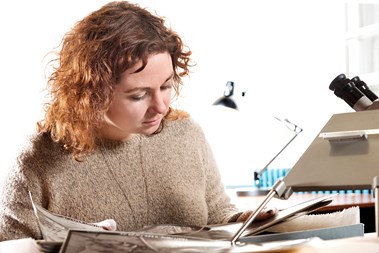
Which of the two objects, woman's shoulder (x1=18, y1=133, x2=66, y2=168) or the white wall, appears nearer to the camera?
woman's shoulder (x1=18, y1=133, x2=66, y2=168)

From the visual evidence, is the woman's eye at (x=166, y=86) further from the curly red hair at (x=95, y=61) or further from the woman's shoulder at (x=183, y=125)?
the woman's shoulder at (x=183, y=125)

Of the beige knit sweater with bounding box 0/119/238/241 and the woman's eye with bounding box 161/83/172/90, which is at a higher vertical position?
the woman's eye with bounding box 161/83/172/90

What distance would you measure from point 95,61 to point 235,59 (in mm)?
2819

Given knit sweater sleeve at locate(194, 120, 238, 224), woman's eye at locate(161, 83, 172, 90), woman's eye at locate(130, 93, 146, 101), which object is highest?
woman's eye at locate(161, 83, 172, 90)

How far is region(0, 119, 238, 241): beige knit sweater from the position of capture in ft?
4.70

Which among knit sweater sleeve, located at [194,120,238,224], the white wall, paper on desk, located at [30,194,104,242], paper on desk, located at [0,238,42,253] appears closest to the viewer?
paper on desk, located at [0,238,42,253]

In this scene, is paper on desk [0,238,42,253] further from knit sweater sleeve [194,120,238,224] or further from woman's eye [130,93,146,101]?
knit sweater sleeve [194,120,238,224]

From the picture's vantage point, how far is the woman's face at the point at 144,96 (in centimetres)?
138

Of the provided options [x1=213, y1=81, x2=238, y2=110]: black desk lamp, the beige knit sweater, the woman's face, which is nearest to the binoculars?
the woman's face

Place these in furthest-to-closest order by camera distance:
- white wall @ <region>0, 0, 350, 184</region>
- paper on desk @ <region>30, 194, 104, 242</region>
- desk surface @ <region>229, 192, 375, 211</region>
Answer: white wall @ <region>0, 0, 350, 184</region>, desk surface @ <region>229, 192, 375, 211</region>, paper on desk @ <region>30, 194, 104, 242</region>

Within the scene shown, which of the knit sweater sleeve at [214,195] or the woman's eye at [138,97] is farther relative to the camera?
the knit sweater sleeve at [214,195]

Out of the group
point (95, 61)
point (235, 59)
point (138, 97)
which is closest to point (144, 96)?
point (138, 97)

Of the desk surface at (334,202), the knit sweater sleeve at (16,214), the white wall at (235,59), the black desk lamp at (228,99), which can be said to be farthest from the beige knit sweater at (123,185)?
the white wall at (235,59)

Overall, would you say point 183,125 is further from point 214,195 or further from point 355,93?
point 355,93
